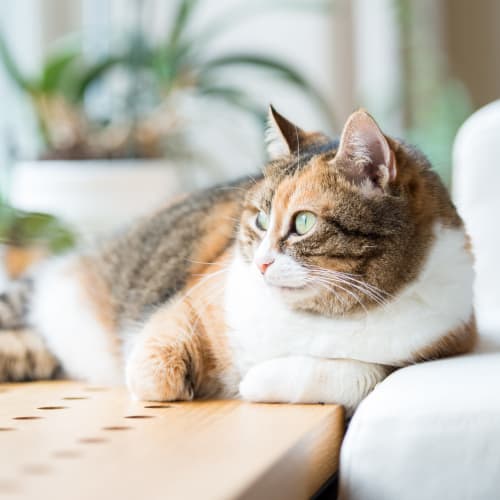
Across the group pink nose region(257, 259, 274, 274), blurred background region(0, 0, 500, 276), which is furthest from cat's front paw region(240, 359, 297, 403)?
blurred background region(0, 0, 500, 276)

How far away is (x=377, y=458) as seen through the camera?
87 cm

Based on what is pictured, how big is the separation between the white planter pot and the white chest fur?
3.83 feet

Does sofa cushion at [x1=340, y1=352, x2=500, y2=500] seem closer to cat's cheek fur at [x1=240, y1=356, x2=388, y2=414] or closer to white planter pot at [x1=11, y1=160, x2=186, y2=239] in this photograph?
cat's cheek fur at [x1=240, y1=356, x2=388, y2=414]

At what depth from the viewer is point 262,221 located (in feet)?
Answer: 3.92

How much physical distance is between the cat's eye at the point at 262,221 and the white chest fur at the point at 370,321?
6cm

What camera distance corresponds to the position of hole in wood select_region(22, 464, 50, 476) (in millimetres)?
721

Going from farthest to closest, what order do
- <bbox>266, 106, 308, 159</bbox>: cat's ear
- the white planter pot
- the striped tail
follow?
the white planter pot → the striped tail → <bbox>266, 106, 308, 159</bbox>: cat's ear

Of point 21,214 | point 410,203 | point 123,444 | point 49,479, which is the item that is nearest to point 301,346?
point 410,203

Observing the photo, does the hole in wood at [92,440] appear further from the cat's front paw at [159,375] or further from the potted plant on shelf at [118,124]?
the potted plant on shelf at [118,124]

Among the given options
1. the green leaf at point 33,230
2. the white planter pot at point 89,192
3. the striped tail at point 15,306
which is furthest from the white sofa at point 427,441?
the white planter pot at point 89,192

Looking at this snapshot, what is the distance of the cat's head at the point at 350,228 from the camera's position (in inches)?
43.1

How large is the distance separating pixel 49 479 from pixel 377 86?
3.61 meters

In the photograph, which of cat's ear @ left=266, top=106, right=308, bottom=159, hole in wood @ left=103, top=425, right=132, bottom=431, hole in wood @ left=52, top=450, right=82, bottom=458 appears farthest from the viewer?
cat's ear @ left=266, top=106, right=308, bottom=159

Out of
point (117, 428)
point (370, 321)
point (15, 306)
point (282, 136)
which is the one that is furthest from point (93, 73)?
point (117, 428)
